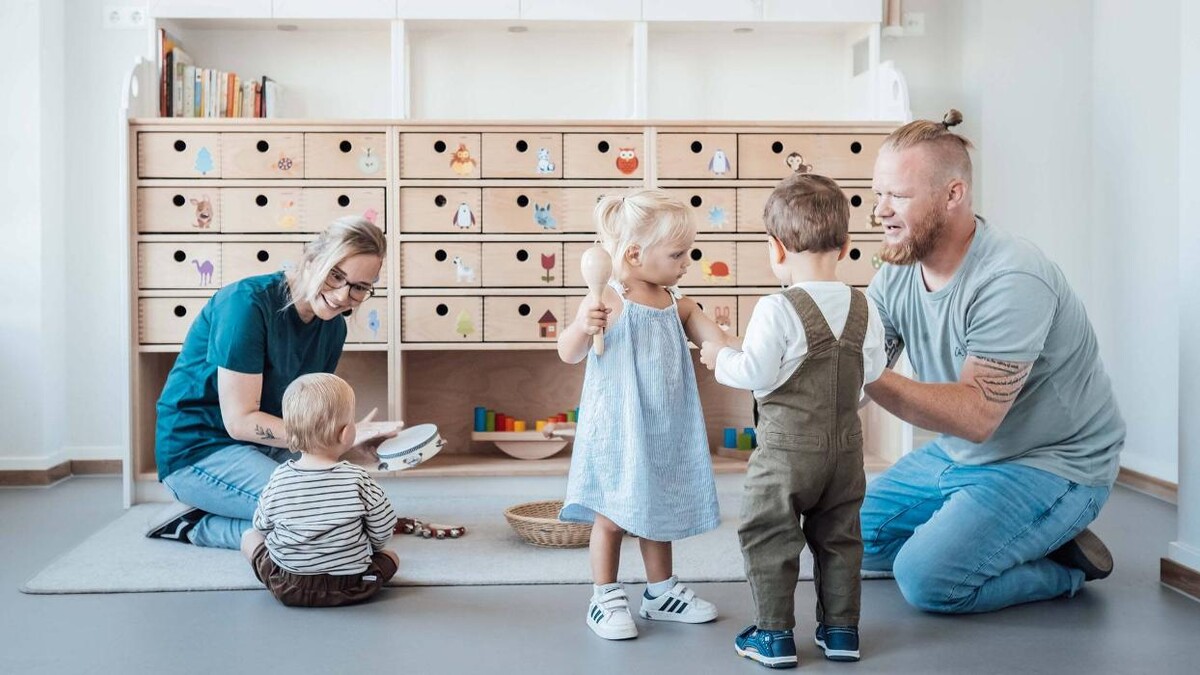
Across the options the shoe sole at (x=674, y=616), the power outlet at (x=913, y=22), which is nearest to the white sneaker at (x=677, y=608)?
A: the shoe sole at (x=674, y=616)

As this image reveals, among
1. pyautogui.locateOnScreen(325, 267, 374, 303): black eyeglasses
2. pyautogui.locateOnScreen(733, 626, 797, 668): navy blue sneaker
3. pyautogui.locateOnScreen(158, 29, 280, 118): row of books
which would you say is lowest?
pyautogui.locateOnScreen(733, 626, 797, 668): navy blue sneaker

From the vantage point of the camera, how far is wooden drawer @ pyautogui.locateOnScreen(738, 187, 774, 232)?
3998 millimetres

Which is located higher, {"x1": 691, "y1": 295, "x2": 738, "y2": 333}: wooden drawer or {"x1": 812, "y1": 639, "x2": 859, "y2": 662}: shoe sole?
{"x1": 691, "y1": 295, "x2": 738, "y2": 333}: wooden drawer

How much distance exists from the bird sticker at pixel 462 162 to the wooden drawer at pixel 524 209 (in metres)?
0.09

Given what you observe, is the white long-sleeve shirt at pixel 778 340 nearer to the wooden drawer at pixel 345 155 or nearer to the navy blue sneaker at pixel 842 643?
the navy blue sneaker at pixel 842 643

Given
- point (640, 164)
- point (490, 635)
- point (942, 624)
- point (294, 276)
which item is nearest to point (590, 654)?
point (490, 635)

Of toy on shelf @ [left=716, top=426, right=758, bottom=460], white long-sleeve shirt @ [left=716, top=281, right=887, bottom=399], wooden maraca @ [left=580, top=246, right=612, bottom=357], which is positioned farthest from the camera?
toy on shelf @ [left=716, top=426, right=758, bottom=460]

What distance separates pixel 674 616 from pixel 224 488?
135cm

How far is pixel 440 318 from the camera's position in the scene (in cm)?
396

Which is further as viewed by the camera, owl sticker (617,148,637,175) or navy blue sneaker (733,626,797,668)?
owl sticker (617,148,637,175)

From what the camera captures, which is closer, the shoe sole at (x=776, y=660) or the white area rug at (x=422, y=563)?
the shoe sole at (x=776, y=660)

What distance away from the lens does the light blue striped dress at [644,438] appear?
7.80 ft

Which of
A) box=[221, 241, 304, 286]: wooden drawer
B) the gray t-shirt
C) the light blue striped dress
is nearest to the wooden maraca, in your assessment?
the light blue striped dress

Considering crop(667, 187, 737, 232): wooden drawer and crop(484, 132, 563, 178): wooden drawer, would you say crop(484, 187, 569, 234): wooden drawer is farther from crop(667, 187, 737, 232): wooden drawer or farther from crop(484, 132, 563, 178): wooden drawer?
crop(667, 187, 737, 232): wooden drawer
